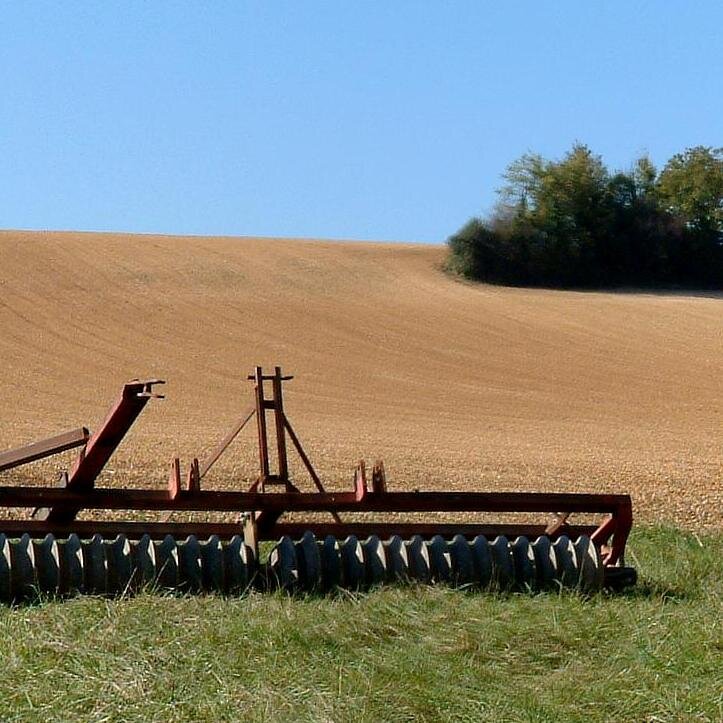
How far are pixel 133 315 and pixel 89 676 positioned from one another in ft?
93.2

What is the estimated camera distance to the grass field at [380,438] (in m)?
4.56

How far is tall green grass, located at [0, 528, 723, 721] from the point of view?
4332mm

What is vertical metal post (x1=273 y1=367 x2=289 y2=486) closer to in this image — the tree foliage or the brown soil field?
the brown soil field

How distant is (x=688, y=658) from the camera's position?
4930 millimetres

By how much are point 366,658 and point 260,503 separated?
1.79 m

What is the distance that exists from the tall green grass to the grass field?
0.05 ft

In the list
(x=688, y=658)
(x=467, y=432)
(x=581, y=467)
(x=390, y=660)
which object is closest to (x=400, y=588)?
(x=390, y=660)

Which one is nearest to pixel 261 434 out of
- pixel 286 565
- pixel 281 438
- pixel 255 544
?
pixel 281 438

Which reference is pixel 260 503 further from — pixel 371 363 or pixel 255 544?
pixel 371 363

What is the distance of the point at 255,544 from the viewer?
6621 mm

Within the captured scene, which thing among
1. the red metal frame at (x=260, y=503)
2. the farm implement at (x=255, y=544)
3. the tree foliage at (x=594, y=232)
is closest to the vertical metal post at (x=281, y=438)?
the red metal frame at (x=260, y=503)

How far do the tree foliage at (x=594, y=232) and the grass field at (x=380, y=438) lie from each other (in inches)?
115

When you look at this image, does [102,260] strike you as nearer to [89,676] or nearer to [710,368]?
[710,368]

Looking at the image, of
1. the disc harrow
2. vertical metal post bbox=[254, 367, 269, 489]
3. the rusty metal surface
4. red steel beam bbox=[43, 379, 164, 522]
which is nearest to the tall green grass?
the disc harrow
